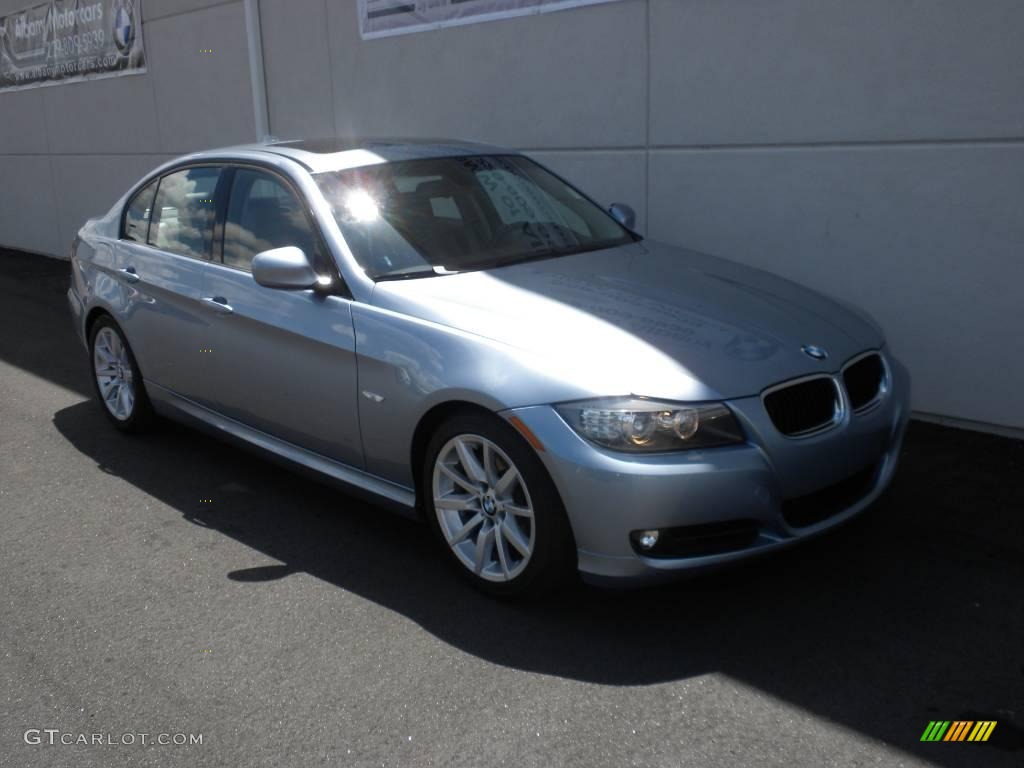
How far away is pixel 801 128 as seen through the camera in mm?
6480

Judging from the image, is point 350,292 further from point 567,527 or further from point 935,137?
point 935,137

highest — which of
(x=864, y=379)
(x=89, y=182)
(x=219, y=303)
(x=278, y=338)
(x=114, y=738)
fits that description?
(x=89, y=182)

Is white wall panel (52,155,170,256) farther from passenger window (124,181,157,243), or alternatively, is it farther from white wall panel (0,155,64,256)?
passenger window (124,181,157,243)

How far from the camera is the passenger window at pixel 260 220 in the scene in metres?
4.91

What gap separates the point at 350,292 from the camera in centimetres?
452

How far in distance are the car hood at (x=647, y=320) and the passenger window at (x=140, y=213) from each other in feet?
7.44

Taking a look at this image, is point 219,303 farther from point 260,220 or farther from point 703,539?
point 703,539

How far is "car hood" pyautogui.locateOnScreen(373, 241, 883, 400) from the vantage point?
377 centimetres

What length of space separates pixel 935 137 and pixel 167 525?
4437 mm

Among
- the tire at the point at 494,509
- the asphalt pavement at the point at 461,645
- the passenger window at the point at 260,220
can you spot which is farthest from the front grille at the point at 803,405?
the passenger window at the point at 260,220

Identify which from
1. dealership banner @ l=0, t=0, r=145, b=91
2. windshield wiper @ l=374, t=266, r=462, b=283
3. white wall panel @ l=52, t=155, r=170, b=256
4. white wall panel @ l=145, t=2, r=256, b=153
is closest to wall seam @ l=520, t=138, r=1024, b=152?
windshield wiper @ l=374, t=266, r=462, b=283

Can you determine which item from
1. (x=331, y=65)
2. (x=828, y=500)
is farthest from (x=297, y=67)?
(x=828, y=500)

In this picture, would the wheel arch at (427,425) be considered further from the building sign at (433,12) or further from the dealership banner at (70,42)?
the dealership banner at (70,42)

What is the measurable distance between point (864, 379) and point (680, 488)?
3.69 feet
